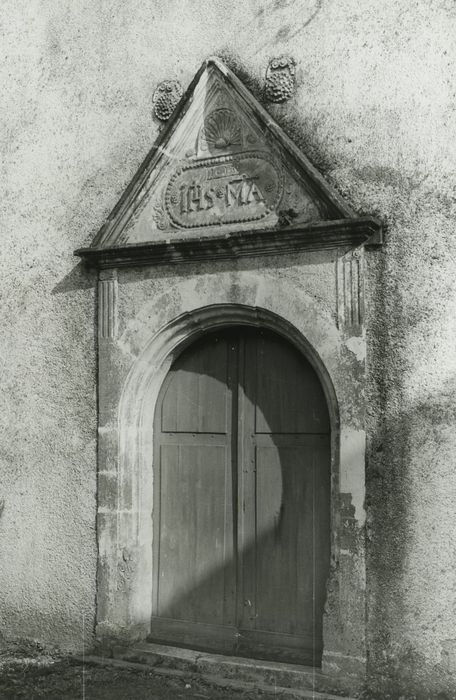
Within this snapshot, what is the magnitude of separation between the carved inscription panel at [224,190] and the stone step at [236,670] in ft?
8.62

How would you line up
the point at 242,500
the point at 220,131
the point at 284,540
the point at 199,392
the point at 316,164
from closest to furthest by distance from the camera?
1. the point at 316,164
2. the point at 284,540
3. the point at 242,500
4. the point at 220,131
5. the point at 199,392

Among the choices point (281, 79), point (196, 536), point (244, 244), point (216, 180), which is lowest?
point (196, 536)

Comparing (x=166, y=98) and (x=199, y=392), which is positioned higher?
(x=166, y=98)

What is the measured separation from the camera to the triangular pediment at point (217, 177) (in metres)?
A: 4.60

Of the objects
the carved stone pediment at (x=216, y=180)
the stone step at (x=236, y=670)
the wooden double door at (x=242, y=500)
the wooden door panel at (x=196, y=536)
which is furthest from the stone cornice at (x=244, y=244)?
the stone step at (x=236, y=670)

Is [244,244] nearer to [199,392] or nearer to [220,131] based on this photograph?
[220,131]

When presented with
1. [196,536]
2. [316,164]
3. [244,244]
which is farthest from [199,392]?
[316,164]

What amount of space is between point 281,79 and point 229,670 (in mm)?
3534

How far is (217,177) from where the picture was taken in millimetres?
4879

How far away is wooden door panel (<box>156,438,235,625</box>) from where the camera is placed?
4.86m

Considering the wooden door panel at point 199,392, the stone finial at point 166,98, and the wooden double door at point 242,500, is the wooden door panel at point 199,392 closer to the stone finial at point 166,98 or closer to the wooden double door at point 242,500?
the wooden double door at point 242,500

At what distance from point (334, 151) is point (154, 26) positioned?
165 centimetres

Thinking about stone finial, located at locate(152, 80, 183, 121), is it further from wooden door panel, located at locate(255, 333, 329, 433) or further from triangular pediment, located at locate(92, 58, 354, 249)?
wooden door panel, located at locate(255, 333, 329, 433)

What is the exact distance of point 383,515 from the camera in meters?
4.23
